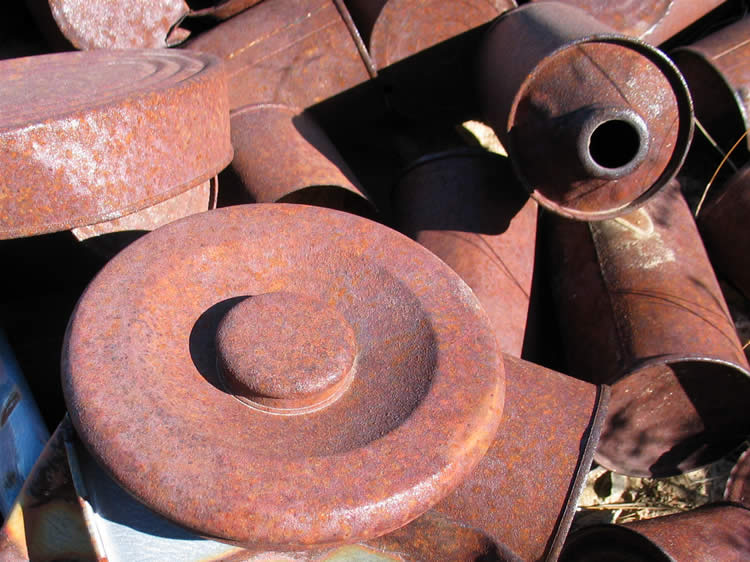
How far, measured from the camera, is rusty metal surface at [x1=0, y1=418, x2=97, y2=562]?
1.67m

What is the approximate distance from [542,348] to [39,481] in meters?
2.21

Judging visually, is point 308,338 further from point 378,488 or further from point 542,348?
point 542,348

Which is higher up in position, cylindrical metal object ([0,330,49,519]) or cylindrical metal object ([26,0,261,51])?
cylindrical metal object ([26,0,261,51])

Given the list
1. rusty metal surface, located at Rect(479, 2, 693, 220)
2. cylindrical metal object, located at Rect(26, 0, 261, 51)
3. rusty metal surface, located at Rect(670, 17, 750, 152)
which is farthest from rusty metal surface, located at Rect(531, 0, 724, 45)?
cylindrical metal object, located at Rect(26, 0, 261, 51)

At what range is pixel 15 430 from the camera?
2184mm

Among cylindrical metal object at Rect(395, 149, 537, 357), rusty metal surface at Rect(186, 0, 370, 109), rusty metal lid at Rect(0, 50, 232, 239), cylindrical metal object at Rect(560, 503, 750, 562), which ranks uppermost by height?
rusty metal lid at Rect(0, 50, 232, 239)

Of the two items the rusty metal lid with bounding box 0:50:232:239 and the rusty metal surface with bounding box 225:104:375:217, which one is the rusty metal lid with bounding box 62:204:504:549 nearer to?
the rusty metal lid with bounding box 0:50:232:239

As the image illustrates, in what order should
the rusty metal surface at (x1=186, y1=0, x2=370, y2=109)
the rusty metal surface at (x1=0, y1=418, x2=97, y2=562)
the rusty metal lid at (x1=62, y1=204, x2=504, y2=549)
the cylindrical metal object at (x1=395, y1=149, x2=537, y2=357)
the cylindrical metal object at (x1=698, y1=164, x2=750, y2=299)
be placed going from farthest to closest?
the rusty metal surface at (x1=186, y1=0, x2=370, y2=109) < the cylindrical metal object at (x1=698, y1=164, x2=750, y2=299) < the cylindrical metal object at (x1=395, y1=149, x2=537, y2=357) < the rusty metal surface at (x1=0, y1=418, x2=97, y2=562) < the rusty metal lid at (x1=62, y1=204, x2=504, y2=549)

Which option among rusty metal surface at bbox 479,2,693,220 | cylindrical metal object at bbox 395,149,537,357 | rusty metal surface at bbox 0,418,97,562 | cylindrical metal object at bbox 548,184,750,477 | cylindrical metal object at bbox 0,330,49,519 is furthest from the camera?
cylindrical metal object at bbox 395,149,537,357

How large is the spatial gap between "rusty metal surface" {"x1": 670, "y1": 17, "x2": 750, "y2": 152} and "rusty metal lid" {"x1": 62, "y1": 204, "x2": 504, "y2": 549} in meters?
2.63

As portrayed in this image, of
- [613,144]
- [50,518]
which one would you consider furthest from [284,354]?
[613,144]

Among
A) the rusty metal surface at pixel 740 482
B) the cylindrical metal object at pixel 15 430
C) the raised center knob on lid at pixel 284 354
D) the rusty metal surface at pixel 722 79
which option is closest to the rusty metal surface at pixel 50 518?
the cylindrical metal object at pixel 15 430

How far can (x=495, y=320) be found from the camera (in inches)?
105

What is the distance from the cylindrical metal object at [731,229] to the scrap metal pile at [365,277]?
0.04 ft
